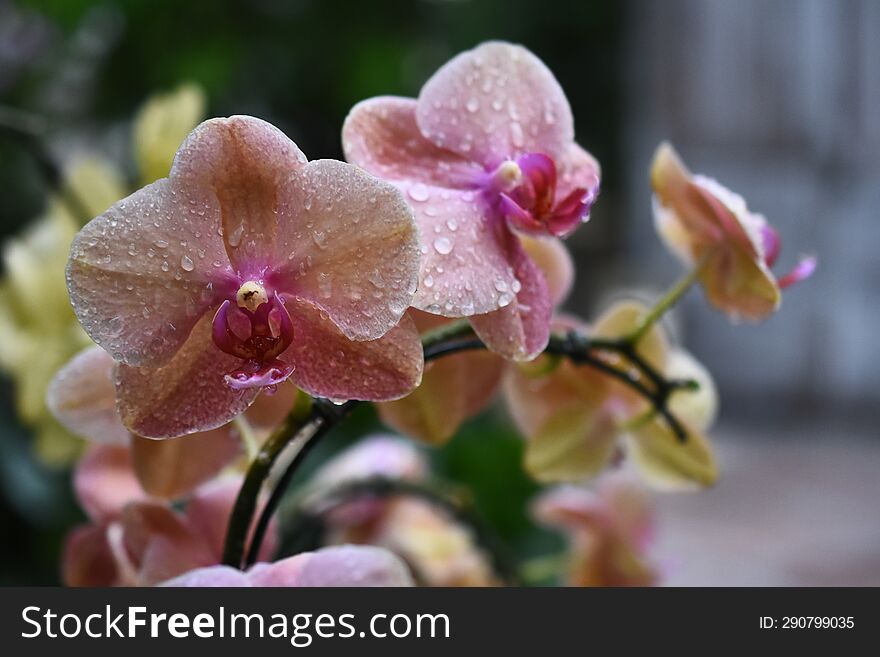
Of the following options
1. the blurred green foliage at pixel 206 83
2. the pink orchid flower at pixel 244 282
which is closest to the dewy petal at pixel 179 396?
the pink orchid flower at pixel 244 282

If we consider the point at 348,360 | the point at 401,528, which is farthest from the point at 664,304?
the point at 401,528

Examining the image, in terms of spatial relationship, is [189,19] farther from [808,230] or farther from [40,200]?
[808,230]

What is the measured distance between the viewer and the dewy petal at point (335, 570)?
0.26 m

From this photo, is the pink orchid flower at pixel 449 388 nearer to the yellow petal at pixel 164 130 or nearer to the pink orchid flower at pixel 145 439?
the pink orchid flower at pixel 145 439

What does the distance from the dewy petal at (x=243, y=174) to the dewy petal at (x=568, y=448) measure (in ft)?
0.54

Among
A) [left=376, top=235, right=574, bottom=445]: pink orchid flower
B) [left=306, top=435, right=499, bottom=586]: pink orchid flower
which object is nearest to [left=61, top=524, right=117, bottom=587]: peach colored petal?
[left=376, top=235, right=574, bottom=445]: pink orchid flower

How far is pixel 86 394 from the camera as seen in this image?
1.03 feet

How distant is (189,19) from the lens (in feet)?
4.55

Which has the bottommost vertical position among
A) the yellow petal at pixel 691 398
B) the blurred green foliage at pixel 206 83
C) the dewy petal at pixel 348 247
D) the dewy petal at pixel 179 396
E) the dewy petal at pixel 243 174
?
the dewy petal at pixel 179 396

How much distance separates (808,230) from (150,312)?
293 cm

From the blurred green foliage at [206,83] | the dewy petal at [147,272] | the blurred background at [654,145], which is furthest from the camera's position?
the blurred background at [654,145]

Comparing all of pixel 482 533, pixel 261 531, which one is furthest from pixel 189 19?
pixel 261 531

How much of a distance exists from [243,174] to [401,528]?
1.33 ft

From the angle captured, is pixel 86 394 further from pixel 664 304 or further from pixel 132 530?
pixel 664 304
